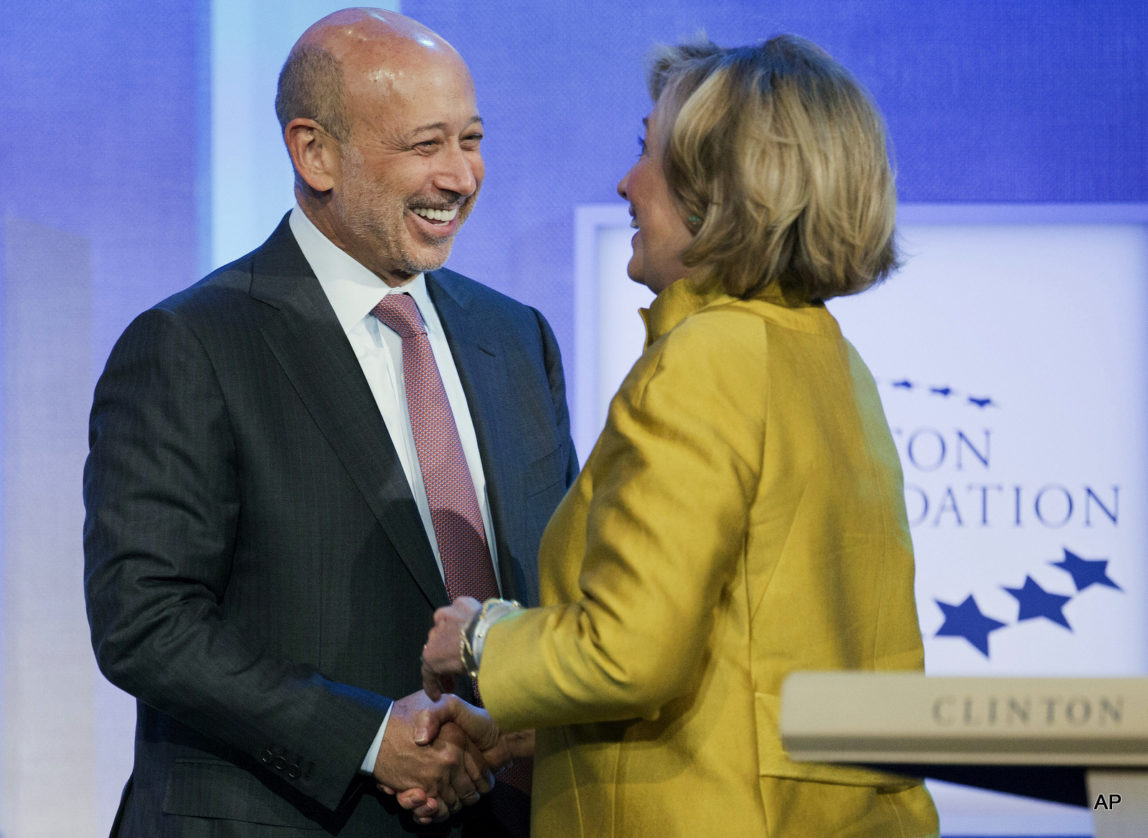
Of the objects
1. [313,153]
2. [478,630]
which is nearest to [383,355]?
[313,153]

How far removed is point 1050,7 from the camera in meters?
3.36

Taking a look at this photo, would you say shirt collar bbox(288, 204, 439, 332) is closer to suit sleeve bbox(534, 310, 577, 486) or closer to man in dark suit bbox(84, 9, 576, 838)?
man in dark suit bbox(84, 9, 576, 838)

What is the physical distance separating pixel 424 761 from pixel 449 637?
1.16 ft

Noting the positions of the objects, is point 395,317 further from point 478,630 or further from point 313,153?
point 478,630

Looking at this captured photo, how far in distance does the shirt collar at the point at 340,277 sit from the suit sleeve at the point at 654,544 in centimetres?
81

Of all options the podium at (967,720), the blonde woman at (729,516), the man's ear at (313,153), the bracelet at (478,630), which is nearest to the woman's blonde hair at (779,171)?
the blonde woman at (729,516)

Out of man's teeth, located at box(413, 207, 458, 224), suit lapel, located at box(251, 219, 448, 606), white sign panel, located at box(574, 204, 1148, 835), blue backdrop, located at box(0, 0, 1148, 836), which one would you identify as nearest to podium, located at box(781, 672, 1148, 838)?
suit lapel, located at box(251, 219, 448, 606)

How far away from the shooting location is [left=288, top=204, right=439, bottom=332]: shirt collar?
2099mm

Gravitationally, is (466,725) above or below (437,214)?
below

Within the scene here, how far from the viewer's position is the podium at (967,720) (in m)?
0.81

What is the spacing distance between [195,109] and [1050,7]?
222 cm

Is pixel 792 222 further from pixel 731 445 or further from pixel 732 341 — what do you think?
pixel 731 445

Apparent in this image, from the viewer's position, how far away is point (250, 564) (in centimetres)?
189

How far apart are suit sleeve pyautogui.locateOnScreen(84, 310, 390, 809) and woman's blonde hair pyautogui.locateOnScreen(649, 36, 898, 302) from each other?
802 millimetres
